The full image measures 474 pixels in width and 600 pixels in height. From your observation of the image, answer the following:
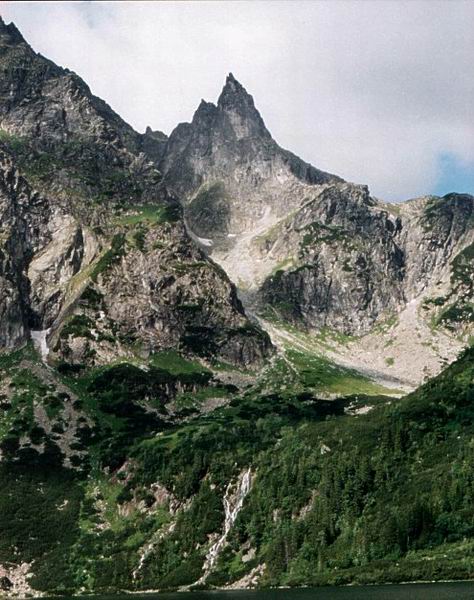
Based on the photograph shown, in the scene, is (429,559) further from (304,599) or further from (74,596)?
(74,596)

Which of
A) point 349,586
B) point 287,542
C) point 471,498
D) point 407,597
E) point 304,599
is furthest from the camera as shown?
point 287,542

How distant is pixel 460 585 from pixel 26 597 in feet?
375

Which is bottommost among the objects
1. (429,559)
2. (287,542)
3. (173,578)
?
(173,578)

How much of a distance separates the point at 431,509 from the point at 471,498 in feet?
30.1

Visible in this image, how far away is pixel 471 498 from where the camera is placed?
579ft

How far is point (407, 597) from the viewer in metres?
119

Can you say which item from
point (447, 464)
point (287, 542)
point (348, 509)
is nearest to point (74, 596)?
point (287, 542)

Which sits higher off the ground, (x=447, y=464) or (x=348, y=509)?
(x=447, y=464)

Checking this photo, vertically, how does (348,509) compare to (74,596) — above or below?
above

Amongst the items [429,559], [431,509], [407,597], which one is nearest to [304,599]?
[407,597]

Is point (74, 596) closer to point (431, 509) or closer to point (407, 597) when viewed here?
point (431, 509)

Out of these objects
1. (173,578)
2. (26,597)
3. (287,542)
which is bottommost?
(26,597)

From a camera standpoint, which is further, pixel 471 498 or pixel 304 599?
pixel 471 498

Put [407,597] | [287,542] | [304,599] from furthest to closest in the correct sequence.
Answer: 1. [287,542]
2. [304,599]
3. [407,597]
